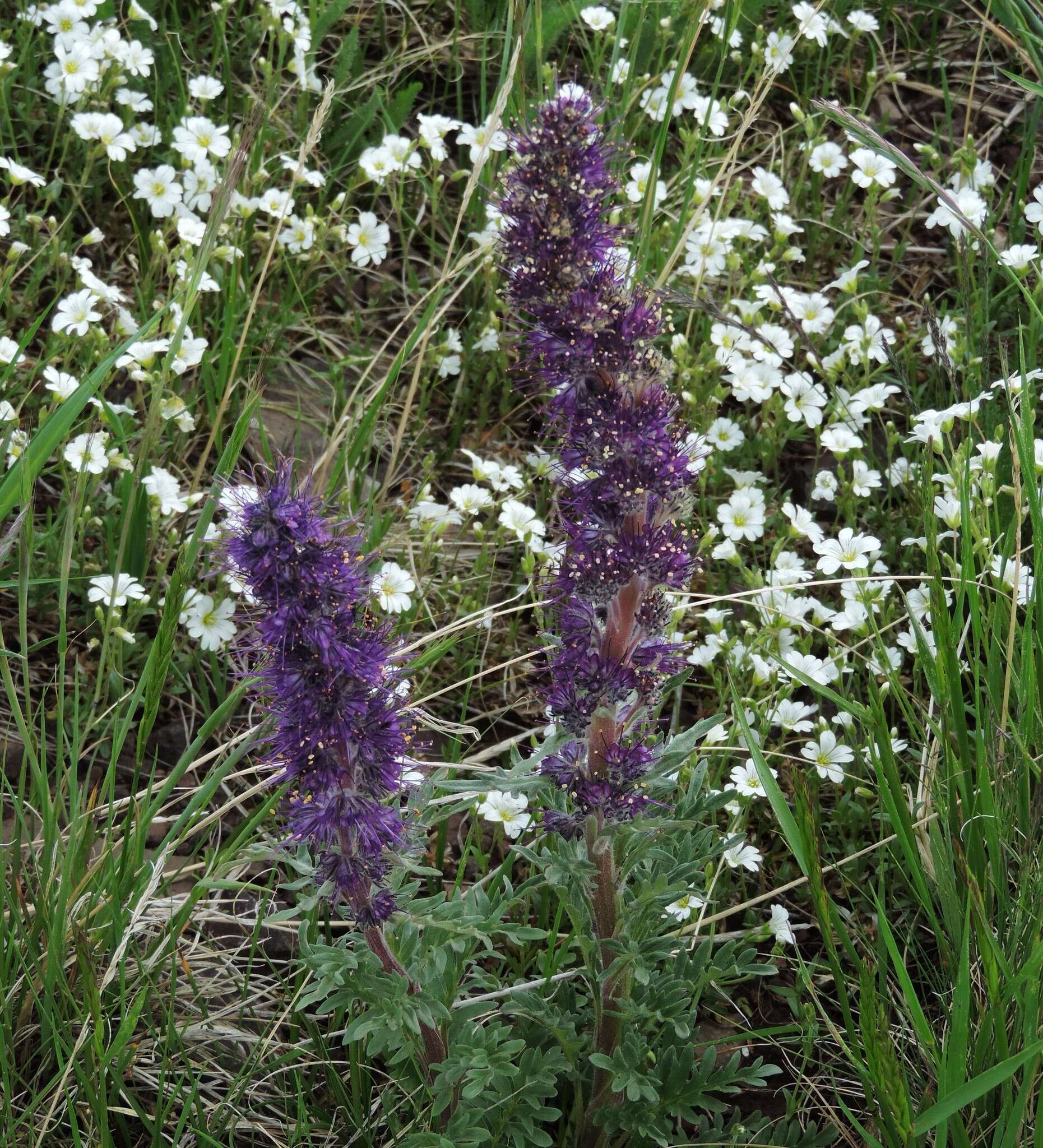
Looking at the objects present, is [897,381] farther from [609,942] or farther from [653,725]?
[609,942]

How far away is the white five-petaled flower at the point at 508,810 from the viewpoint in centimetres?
381

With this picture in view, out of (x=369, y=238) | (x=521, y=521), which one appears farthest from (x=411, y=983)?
(x=369, y=238)

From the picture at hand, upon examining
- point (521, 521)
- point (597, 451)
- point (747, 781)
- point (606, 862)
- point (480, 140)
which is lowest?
point (747, 781)

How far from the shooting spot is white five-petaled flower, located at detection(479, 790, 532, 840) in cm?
381

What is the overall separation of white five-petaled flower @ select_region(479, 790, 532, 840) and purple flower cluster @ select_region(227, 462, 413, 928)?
965 mm

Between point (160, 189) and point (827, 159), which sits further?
point (827, 159)

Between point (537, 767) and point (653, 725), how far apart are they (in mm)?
554

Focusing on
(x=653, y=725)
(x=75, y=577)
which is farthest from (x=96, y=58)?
(x=653, y=725)

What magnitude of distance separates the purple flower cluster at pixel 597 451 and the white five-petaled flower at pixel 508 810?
840mm

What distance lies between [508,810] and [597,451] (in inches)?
60.1

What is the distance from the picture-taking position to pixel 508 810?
385 centimetres

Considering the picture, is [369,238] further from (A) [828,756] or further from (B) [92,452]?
(A) [828,756]

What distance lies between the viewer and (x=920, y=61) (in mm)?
6473

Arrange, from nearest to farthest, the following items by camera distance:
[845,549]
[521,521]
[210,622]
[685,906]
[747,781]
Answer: [685,906], [747,781], [845,549], [210,622], [521,521]
